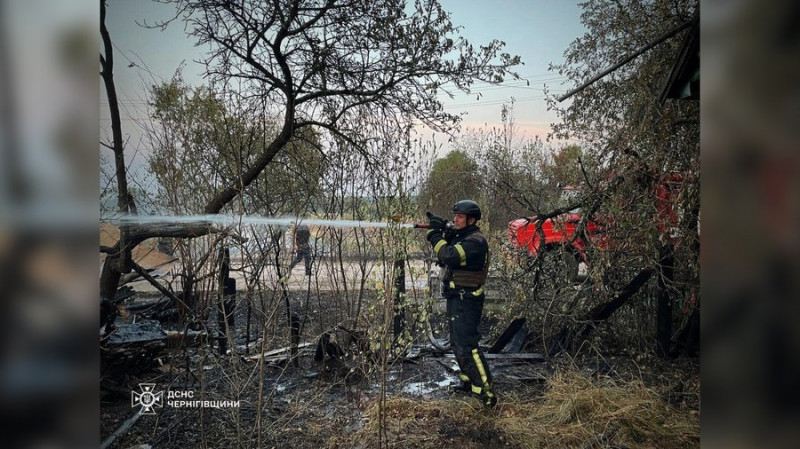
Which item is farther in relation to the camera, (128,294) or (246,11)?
(128,294)

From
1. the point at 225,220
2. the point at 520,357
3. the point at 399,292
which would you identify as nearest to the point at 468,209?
the point at 399,292

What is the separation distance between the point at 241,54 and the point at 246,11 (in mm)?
298

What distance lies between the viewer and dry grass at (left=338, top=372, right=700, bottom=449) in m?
2.83

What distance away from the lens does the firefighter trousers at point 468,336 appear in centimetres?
334

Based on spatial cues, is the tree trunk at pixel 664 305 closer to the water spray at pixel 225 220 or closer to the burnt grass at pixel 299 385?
the burnt grass at pixel 299 385

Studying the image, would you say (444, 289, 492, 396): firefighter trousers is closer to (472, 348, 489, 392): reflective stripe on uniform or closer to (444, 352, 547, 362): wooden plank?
(472, 348, 489, 392): reflective stripe on uniform

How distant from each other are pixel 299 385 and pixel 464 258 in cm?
158

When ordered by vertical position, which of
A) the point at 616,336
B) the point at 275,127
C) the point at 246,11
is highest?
the point at 246,11

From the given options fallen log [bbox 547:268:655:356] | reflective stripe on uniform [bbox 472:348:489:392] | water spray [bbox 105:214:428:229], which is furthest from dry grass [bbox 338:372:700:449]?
water spray [bbox 105:214:428:229]

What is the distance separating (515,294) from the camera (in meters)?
4.04

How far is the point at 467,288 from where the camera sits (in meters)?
3.39

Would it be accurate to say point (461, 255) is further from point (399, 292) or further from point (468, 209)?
point (399, 292)
